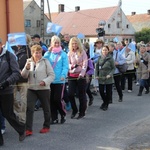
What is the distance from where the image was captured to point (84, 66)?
7.46 meters

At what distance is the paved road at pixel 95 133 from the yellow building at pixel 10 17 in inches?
323

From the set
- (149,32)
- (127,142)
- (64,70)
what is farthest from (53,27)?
(149,32)

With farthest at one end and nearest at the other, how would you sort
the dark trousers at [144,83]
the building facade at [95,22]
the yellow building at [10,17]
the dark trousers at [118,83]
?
1. the building facade at [95,22]
2. the yellow building at [10,17]
3. the dark trousers at [144,83]
4. the dark trousers at [118,83]

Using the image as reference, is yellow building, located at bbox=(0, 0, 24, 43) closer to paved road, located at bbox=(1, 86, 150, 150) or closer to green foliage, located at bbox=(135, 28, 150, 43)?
paved road, located at bbox=(1, 86, 150, 150)

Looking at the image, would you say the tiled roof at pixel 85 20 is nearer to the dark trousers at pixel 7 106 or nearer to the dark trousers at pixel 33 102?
the dark trousers at pixel 33 102

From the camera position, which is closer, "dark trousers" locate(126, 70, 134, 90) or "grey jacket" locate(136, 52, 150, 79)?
"grey jacket" locate(136, 52, 150, 79)

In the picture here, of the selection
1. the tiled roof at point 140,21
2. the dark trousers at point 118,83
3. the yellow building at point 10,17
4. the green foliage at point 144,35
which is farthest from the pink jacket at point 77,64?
the tiled roof at point 140,21

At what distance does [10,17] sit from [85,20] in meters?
46.1

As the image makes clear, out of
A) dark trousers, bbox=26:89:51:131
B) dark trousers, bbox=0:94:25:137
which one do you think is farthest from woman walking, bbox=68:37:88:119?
dark trousers, bbox=0:94:25:137

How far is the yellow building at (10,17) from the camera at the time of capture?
624 inches

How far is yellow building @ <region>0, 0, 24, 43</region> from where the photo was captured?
15.9m

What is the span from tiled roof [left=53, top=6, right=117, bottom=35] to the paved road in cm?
5039

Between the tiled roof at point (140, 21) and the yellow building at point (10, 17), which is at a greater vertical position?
the tiled roof at point (140, 21)

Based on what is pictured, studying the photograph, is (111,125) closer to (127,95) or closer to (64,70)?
(64,70)
